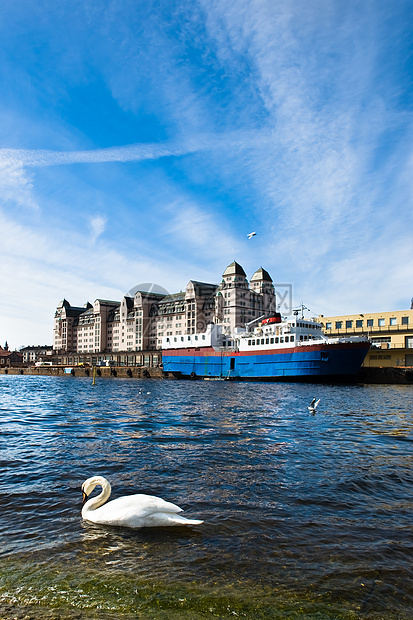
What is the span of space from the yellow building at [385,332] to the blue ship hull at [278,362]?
1919 cm

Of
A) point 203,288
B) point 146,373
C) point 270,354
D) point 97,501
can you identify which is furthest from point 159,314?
point 97,501

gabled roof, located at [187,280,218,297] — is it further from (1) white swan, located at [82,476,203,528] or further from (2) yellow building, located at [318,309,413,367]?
(1) white swan, located at [82,476,203,528]

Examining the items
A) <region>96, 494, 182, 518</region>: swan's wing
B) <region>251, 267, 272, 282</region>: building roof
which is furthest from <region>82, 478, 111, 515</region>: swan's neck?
<region>251, 267, 272, 282</region>: building roof

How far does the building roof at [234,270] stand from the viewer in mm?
100125

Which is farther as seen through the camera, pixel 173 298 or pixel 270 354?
pixel 173 298

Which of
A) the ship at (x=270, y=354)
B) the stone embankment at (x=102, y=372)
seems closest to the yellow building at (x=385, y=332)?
the ship at (x=270, y=354)

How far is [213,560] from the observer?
196 inches

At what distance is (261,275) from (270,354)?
183ft

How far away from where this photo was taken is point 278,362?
5028 cm

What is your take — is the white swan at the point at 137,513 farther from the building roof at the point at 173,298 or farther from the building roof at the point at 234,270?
the building roof at the point at 173,298

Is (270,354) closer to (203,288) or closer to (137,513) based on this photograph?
(137,513)

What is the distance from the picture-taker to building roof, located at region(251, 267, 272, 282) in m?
105

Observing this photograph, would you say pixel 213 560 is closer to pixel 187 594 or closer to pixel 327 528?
pixel 187 594

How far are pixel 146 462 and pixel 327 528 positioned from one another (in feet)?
16.5
